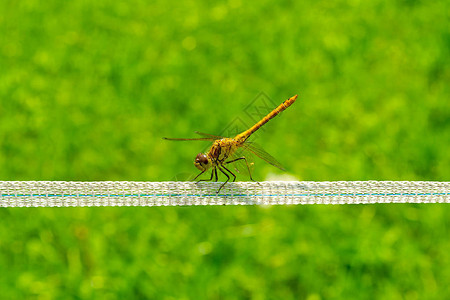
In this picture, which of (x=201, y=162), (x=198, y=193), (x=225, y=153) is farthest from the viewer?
(x=225, y=153)

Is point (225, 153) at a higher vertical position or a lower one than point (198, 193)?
higher

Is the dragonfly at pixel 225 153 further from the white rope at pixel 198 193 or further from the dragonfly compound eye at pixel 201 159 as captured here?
the white rope at pixel 198 193

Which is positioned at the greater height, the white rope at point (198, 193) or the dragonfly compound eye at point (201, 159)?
the dragonfly compound eye at point (201, 159)

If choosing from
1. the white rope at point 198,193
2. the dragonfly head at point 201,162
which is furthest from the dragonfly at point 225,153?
the white rope at point 198,193

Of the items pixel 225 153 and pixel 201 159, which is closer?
pixel 201 159

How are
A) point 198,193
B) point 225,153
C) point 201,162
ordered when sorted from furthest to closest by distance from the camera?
point 225,153
point 201,162
point 198,193

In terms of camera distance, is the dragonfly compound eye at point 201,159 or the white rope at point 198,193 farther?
the dragonfly compound eye at point 201,159

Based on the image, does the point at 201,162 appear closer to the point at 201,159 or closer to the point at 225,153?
the point at 201,159

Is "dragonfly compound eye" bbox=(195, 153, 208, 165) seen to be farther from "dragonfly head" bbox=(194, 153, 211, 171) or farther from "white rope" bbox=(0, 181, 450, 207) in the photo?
"white rope" bbox=(0, 181, 450, 207)

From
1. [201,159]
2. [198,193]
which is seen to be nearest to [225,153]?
[201,159]

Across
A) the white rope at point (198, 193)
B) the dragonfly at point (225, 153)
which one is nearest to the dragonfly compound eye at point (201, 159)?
the dragonfly at point (225, 153)
